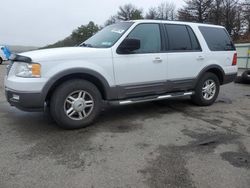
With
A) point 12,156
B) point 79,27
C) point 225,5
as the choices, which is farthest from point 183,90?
point 79,27

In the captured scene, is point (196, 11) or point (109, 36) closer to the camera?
point (109, 36)

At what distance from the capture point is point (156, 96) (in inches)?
211

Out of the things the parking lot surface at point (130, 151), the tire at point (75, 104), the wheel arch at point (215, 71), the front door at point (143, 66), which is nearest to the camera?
the parking lot surface at point (130, 151)

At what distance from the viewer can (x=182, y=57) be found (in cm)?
558

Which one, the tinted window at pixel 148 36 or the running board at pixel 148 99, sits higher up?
the tinted window at pixel 148 36

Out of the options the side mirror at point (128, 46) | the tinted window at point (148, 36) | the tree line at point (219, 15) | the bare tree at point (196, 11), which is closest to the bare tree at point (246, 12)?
the tree line at point (219, 15)

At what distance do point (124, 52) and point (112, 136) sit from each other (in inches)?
58.8

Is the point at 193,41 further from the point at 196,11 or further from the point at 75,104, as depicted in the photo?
the point at 196,11

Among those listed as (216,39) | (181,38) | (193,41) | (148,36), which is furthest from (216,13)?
(148,36)

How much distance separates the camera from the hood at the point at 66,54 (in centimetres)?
411

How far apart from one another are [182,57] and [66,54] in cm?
247

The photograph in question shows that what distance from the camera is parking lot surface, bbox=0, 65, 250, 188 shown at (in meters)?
2.91

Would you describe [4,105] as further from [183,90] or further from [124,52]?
[183,90]

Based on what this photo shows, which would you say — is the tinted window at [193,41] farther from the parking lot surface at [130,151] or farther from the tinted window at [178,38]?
the parking lot surface at [130,151]
